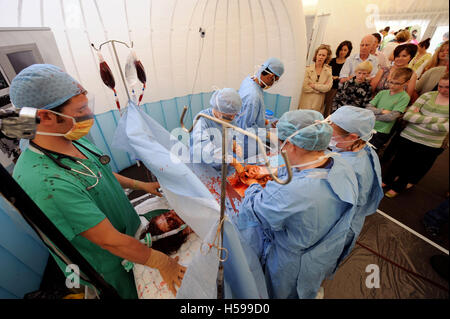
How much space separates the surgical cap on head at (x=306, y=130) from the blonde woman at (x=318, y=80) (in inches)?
64.8

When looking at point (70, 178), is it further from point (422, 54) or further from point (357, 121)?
point (422, 54)

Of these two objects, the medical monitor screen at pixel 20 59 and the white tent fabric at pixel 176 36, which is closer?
the medical monitor screen at pixel 20 59

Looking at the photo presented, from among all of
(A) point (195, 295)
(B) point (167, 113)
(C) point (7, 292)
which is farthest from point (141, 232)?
(B) point (167, 113)

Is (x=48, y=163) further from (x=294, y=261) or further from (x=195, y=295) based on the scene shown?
(x=294, y=261)

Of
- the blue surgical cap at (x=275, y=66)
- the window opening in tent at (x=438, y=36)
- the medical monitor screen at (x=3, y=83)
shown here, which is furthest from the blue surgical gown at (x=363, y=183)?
the medical monitor screen at (x=3, y=83)

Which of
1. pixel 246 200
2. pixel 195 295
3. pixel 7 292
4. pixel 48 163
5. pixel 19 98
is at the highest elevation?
pixel 19 98

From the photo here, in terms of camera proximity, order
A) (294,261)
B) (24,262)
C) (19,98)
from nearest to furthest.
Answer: (19,98) < (294,261) < (24,262)

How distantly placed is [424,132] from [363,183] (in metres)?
0.54

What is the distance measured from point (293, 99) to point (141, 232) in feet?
10.4

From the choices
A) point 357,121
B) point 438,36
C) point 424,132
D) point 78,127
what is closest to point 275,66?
point 357,121

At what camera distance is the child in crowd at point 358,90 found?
183 cm

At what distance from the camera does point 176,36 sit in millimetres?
3201

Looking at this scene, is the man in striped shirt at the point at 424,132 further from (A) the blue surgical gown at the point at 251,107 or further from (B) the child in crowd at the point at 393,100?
(A) the blue surgical gown at the point at 251,107

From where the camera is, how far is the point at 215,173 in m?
2.10
